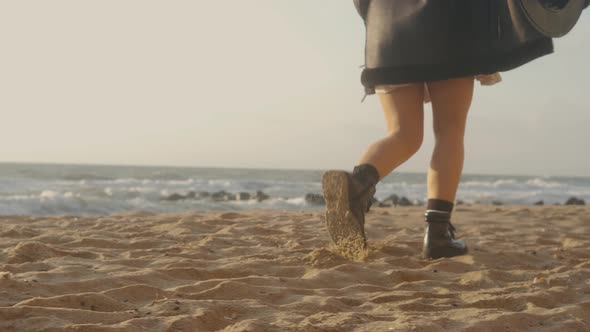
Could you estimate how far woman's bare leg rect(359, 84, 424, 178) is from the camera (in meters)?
2.84

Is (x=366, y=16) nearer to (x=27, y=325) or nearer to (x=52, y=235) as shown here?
(x=27, y=325)

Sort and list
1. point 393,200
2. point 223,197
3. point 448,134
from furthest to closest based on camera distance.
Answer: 1. point 223,197
2. point 393,200
3. point 448,134

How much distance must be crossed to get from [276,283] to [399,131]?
0.93m

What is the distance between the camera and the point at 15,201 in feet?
30.2

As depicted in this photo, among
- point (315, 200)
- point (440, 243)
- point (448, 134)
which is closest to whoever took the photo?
point (448, 134)

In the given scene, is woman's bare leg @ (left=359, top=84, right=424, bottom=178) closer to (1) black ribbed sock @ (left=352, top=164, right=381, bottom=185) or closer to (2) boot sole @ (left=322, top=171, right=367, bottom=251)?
(1) black ribbed sock @ (left=352, top=164, right=381, bottom=185)

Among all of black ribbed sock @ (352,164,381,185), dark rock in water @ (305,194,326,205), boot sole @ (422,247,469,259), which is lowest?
dark rock in water @ (305,194,326,205)

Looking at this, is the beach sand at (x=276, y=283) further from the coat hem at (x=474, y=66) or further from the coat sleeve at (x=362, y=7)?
the coat sleeve at (x=362, y=7)

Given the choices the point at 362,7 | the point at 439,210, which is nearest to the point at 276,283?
the point at 439,210

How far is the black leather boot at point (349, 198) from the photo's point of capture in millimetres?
2742

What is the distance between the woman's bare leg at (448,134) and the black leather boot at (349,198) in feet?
0.97

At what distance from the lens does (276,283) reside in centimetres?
243

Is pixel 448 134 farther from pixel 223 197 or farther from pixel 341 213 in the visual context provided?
pixel 223 197

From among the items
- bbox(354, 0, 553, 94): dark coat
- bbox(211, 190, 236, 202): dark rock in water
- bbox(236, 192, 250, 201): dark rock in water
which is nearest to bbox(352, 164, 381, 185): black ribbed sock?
bbox(354, 0, 553, 94): dark coat
